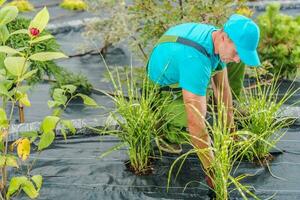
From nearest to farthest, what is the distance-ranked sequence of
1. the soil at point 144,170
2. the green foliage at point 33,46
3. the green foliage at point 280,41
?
the soil at point 144,170
the green foliage at point 33,46
the green foliage at point 280,41

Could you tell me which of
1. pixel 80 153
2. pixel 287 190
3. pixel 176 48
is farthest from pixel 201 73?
pixel 80 153

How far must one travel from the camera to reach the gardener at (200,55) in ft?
8.39

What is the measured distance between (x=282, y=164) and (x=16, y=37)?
2.05 m

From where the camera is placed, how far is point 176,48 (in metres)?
2.82

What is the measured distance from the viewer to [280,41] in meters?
4.68

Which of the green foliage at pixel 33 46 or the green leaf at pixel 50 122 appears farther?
the green foliage at pixel 33 46

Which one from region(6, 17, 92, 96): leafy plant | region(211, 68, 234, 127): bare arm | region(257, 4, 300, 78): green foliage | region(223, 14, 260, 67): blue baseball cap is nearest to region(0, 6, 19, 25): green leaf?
region(223, 14, 260, 67): blue baseball cap

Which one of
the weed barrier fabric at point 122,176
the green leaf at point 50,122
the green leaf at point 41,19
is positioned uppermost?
the green leaf at point 41,19

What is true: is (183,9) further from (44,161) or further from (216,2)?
(44,161)

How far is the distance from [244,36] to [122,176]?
1.17 m

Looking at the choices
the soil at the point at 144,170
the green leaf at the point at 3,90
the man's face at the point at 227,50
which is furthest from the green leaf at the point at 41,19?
the soil at the point at 144,170

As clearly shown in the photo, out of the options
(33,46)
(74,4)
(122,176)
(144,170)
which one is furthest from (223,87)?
(74,4)

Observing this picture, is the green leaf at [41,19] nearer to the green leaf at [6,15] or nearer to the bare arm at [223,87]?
the green leaf at [6,15]

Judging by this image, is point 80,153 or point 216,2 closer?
point 80,153
